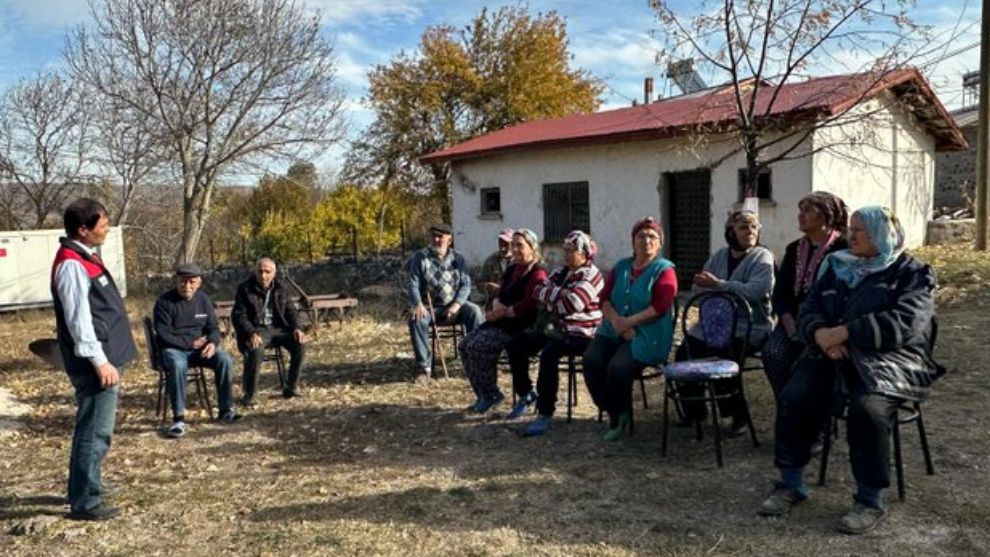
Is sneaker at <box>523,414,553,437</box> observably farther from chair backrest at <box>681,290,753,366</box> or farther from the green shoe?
chair backrest at <box>681,290,753,366</box>

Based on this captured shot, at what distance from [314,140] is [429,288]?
968 cm

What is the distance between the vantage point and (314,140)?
1578cm

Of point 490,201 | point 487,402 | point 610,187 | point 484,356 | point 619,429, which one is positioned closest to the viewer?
point 619,429

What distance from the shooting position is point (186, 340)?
5.77m

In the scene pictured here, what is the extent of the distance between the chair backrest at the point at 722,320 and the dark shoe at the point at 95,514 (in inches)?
128

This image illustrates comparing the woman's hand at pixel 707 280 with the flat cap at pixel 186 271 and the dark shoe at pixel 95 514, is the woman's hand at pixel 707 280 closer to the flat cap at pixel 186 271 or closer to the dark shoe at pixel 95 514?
the dark shoe at pixel 95 514

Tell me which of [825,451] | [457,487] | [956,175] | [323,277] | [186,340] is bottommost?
[457,487]

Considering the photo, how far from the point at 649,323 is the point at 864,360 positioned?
1470mm

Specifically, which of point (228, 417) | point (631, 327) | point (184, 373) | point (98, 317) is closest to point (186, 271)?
point (184, 373)

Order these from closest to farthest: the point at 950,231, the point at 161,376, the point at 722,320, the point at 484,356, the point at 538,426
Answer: the point at 722,320 < the point at 538,426 < the point at 484,356 < the point at 161,376 < the point at 950,231

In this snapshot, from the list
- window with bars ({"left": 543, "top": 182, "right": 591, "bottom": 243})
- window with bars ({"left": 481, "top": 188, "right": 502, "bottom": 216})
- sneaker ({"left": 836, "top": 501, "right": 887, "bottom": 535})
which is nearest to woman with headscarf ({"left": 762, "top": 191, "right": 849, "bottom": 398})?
sneaker ({"left": 836, "top": 501, "right": 887, "bottom": 535})

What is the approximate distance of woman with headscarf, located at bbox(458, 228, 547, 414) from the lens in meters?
5.56

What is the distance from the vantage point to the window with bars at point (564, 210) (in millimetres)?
14406

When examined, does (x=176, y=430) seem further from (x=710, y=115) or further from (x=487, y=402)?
(x=710, y=115)
